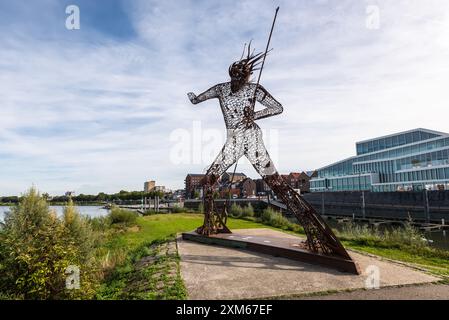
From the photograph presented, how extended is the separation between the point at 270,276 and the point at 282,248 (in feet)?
8.44

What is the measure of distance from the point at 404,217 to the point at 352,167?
866 inches

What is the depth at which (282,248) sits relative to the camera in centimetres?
1088

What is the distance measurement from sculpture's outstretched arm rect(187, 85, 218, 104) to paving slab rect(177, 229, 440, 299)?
288 inches

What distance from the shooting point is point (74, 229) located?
40.2 feet

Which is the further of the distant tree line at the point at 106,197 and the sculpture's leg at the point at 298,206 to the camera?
the distant tree line at the point at 106,197

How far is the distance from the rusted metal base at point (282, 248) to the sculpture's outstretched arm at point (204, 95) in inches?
261

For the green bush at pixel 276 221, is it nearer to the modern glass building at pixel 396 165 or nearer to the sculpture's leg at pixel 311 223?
the sculpture's leg at pixel 311 223

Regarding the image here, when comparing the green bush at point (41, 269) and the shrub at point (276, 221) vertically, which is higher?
the green bush at point (41, 269)

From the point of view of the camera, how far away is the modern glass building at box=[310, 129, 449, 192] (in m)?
40.3

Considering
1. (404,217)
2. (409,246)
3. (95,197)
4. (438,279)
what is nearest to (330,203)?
(404,217)

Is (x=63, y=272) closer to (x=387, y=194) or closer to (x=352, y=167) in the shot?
(x=387, y=194)

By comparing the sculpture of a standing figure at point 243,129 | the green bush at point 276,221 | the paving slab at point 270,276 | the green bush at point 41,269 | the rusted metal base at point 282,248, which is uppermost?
the sculpture of a standing figure at point 243,129

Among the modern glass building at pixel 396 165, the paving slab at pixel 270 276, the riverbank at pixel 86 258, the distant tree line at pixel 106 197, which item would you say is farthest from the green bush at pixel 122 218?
the distant tree line at pixel 106 197

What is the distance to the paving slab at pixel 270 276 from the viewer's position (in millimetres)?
7235
